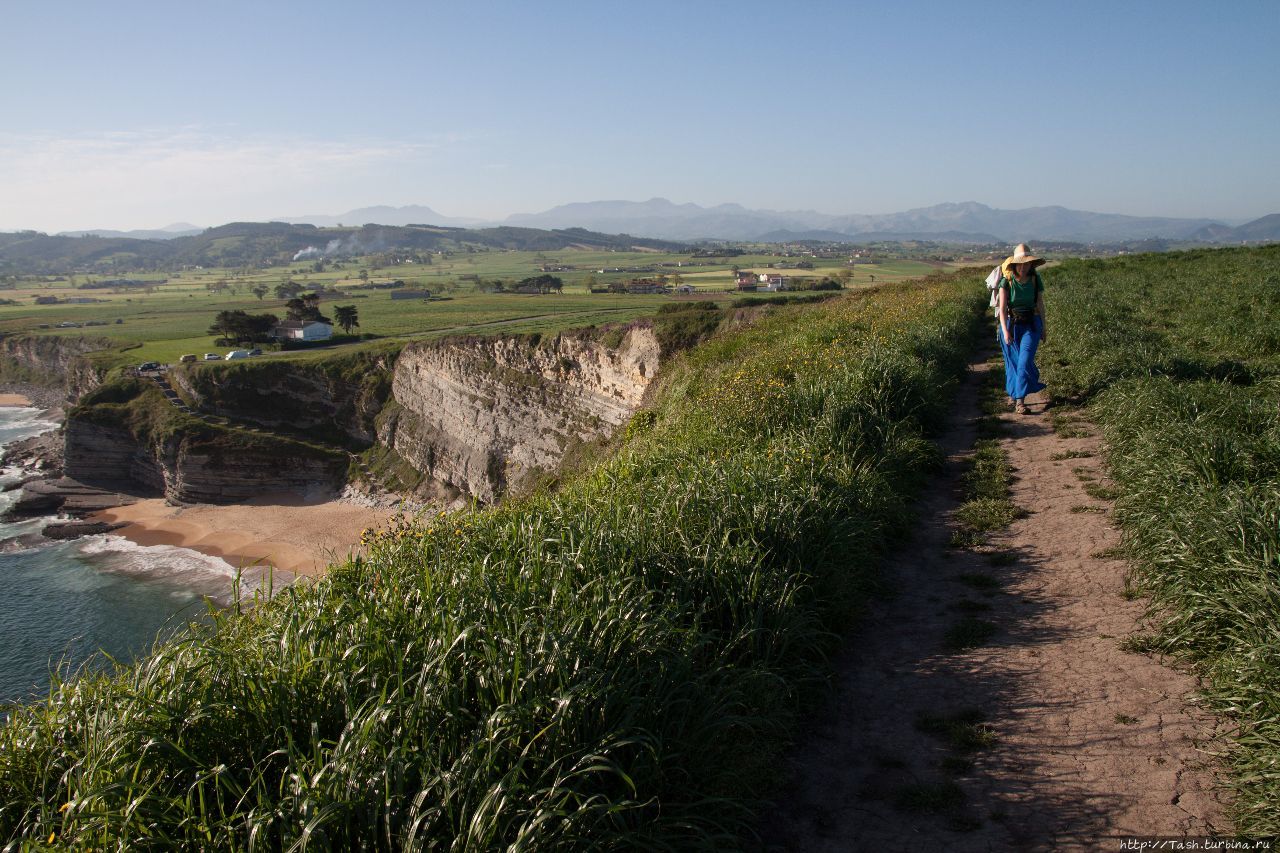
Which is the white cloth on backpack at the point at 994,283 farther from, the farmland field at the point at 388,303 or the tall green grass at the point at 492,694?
the farmland field at the point at 388,303

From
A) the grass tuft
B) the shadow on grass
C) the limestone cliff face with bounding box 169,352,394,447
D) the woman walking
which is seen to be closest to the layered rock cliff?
the limestone cliff face with bounding box 169,352,394,447

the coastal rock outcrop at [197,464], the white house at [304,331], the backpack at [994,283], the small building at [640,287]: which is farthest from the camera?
the small building at [640,287]

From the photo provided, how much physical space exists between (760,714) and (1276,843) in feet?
6.93

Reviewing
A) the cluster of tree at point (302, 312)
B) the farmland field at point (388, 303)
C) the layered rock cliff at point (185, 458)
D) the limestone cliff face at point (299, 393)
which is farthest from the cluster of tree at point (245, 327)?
the layered rock cliff at point (185, 458)

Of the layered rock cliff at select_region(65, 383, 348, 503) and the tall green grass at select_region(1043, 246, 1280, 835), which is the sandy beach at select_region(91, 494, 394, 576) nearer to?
the layered rock cliff at select_region(65, 383, 348, 503)

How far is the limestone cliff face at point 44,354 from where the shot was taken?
72594 millimetres

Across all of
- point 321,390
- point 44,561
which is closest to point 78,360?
point 321,390

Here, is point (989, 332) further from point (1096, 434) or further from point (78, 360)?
point (78, 360)

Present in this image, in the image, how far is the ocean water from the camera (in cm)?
2498

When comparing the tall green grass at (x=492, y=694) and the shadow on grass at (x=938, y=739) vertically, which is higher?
the tall green grass at (x=492, y=694)

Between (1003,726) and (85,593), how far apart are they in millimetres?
38068

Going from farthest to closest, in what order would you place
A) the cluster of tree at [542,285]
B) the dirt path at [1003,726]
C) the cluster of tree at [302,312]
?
the cluster of tree at [542,285] → the cluster of tree at [302,312] → the dirt path at [1003,726]

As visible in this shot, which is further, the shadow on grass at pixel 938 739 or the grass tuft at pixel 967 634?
the grass tuft at pixel 967 634

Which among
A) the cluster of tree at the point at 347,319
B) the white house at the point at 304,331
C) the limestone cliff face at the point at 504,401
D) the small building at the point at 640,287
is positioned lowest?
the limestone cliff face at the point at 504,401
